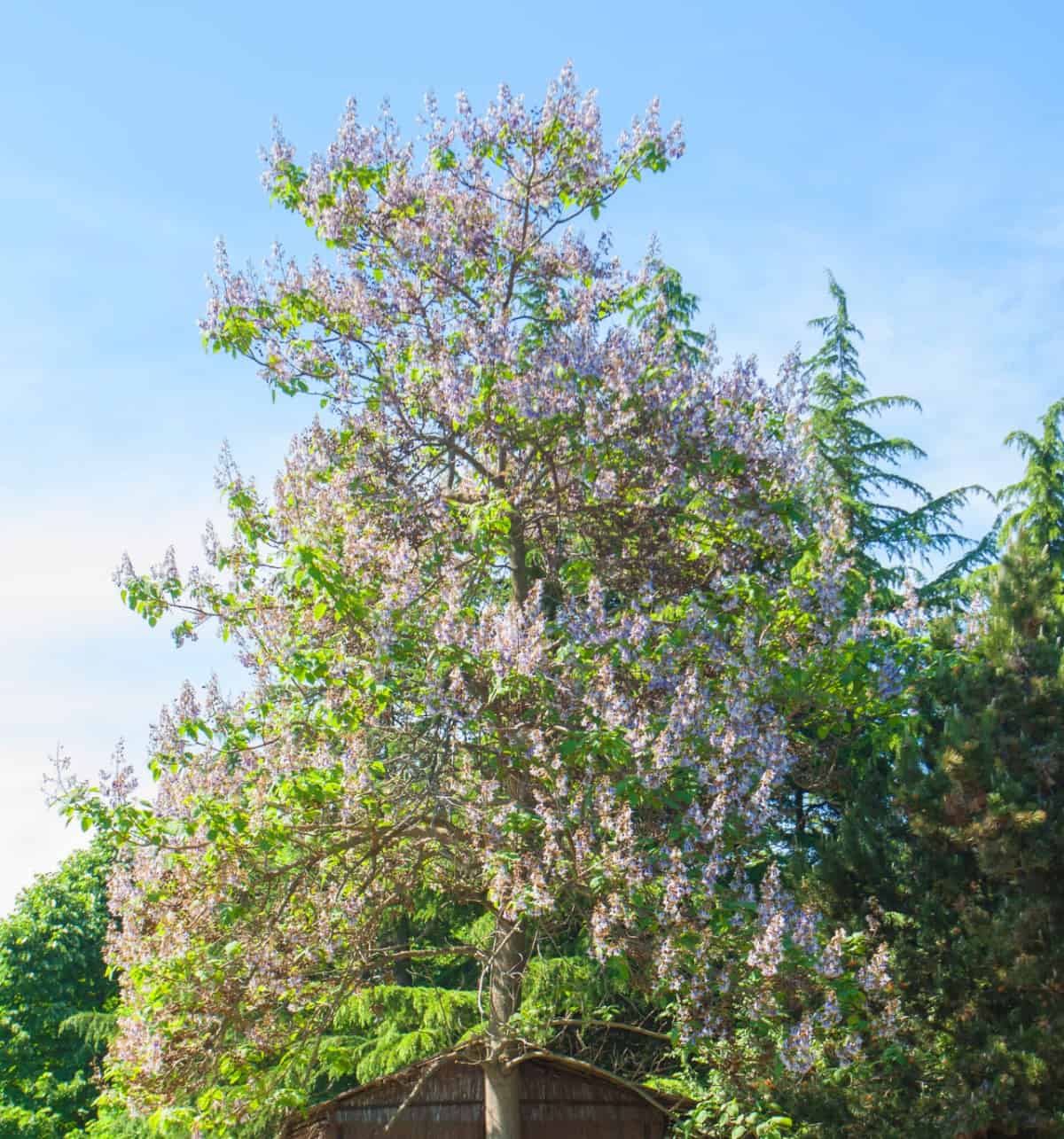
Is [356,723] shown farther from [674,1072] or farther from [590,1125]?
[674,1072]

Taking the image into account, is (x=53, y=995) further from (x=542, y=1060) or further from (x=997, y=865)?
(x=997, y=865)

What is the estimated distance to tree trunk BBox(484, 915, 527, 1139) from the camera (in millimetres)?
11125

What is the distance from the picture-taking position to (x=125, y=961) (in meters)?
9.90

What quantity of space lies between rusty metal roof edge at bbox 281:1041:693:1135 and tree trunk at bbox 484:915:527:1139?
0.18 m

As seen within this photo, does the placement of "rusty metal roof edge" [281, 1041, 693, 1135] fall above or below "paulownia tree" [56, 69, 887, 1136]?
below

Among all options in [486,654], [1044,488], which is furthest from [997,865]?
[1044,488]

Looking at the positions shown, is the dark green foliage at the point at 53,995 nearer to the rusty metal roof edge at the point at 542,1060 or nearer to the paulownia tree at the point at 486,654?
the rusty metal roof edge at the point at 542,1060

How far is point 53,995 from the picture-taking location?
24422 millimetres

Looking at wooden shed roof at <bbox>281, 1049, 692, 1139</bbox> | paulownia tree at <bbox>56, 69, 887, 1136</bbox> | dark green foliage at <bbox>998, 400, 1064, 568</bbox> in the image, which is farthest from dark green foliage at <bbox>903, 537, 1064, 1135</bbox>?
dark green foliage at <bbox>998, 400, 1064, 568</bbox>

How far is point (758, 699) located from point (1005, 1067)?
3617 millimetres

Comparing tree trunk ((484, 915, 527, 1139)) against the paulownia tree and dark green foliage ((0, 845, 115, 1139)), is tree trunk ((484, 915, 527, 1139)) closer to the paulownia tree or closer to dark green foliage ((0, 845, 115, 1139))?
the paulownia tree

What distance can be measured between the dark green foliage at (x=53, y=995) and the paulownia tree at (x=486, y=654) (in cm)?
1479

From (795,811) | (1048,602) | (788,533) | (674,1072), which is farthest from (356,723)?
(795,811)

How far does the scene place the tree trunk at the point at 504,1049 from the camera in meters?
11.1
